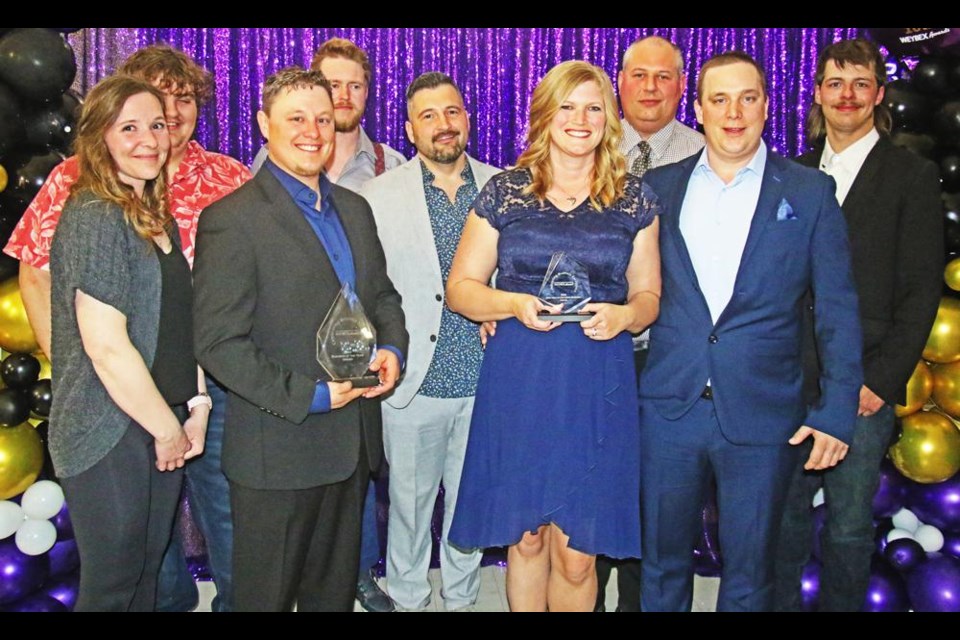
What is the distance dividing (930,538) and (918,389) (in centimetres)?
62

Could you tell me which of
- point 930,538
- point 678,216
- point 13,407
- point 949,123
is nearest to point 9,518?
point 13,407

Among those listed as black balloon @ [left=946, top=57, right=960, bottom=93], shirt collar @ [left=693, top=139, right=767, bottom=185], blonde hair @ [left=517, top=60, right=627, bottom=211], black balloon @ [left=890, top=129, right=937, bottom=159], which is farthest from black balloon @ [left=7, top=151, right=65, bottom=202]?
black balloon @ [left=946, top=57, right=960, bottom=93]

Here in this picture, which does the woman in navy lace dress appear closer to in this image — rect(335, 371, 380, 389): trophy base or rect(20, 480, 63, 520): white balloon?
rect(335, 371, 380, 389): trophy base

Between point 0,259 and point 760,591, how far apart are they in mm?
2914

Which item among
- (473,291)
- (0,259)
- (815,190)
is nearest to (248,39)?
(0,259)

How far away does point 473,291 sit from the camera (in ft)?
9.48

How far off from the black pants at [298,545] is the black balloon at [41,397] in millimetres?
1212

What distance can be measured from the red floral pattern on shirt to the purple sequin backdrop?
1154 mm

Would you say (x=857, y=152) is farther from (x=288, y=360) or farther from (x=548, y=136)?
(x=288, y=360)

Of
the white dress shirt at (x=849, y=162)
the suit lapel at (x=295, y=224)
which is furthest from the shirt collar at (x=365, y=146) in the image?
the white dress shirt at (x=849, y=162)

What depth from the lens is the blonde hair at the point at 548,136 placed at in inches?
111

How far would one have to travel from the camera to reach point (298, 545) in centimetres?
258

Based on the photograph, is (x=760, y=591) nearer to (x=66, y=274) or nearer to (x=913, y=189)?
(x=913, y=189)

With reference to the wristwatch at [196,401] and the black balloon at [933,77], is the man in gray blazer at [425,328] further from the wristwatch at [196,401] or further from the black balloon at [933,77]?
the black balloon at [933,77]
